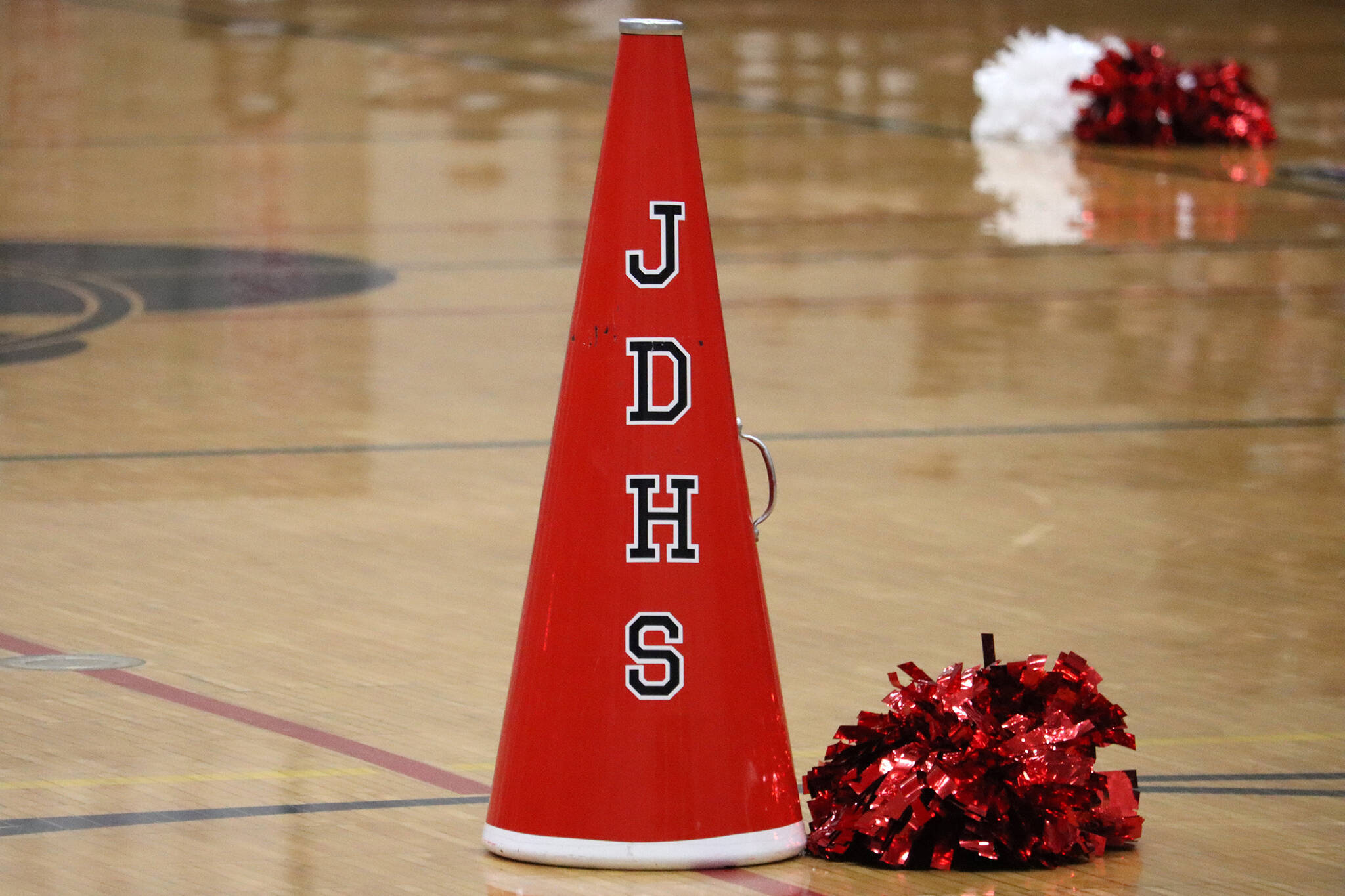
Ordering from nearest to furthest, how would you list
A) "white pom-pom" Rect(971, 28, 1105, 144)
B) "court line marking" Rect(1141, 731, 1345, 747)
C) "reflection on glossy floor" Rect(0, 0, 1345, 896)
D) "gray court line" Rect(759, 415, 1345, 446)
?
"reflection on glossy floor" Rect(0, 0, 1345, 896) < "court line marking" Rect(1141, 731, 1345, 747) < "gray court line" Rect(759, 415, 1345, 446) < "white pom-pom" Rect(971, 28, 1105, 144)

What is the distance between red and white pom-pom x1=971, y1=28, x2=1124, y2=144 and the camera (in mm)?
16438

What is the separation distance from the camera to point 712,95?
758 inches

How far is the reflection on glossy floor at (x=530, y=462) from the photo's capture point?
435 centimetres

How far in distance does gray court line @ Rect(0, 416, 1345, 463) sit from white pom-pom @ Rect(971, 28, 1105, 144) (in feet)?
27.9

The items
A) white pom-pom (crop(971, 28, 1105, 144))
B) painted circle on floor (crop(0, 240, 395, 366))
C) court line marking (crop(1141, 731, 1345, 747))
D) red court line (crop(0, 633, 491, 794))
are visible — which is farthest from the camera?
white pom-pom (crop(971, 28, 1105, 144))

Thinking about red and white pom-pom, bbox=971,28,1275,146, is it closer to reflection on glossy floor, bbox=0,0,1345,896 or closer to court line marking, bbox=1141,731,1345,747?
reflection on glossy floor, bbox=0,0,1345,896

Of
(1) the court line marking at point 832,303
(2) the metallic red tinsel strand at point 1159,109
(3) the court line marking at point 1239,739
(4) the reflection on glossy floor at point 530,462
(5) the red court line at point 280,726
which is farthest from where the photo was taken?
(2) the metallic red tinsel strand at point 1159,109

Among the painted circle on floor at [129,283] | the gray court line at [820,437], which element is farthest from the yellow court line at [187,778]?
the painted circle on floor at [129,283]

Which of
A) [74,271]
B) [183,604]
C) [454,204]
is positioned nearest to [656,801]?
[183,604]

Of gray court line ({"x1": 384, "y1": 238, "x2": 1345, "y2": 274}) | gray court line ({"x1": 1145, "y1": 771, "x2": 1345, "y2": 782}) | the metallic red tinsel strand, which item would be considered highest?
the metallic red tinsel strand

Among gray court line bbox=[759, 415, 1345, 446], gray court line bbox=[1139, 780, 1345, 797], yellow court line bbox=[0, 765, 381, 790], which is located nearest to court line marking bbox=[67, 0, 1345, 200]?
gray court line bbox=[759, 415, 1345, 446]

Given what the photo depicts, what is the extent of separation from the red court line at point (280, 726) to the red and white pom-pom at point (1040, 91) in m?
12.0

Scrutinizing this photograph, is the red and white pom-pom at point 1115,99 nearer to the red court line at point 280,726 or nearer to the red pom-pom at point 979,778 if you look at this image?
the red court line at point 280,726

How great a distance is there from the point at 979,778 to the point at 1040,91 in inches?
510
